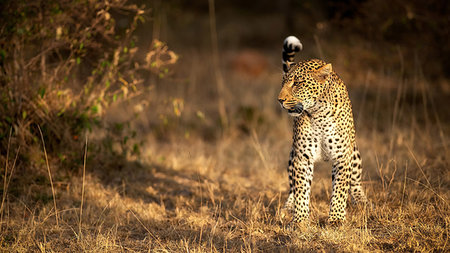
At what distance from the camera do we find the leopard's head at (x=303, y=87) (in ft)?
14.9

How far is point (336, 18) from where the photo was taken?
8.80 meters

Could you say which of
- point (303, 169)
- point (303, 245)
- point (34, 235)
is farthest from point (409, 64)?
point (34, 235)

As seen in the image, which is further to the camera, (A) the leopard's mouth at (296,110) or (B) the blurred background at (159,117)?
(B) the blurred background at (159,117)

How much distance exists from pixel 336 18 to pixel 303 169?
4.63 m

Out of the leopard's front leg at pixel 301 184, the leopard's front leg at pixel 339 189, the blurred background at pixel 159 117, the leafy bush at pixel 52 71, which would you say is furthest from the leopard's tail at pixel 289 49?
the leafy bush at pixel 52 71

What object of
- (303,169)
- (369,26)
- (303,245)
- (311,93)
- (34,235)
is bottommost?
(34,235)

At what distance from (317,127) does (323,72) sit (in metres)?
0.52

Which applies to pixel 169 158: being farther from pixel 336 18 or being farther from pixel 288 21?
pixel 288 21

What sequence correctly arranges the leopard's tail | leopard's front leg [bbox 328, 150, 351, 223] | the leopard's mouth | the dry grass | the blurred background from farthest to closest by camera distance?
the blurred background < the leopard's tail < leopard's front leg [bbox 328, 150, 351, 223] < the leopard's mouth < the dry grass

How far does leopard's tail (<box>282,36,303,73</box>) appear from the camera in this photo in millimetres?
5086

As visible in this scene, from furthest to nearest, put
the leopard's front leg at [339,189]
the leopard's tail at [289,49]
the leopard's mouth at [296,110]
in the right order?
the leopard's tail at [289,49], the leopard's front leg at [339,189], the leopard's mouth at [296,110]

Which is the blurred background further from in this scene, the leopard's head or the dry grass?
the leopard's head

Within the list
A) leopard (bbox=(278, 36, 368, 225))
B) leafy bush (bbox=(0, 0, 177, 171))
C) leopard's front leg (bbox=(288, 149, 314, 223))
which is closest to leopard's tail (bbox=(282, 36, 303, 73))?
leopard (bbox=(278, 36, 368, 225))

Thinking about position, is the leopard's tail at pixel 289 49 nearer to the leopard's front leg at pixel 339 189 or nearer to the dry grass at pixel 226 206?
the leopard's front leg at pixel 339 189
